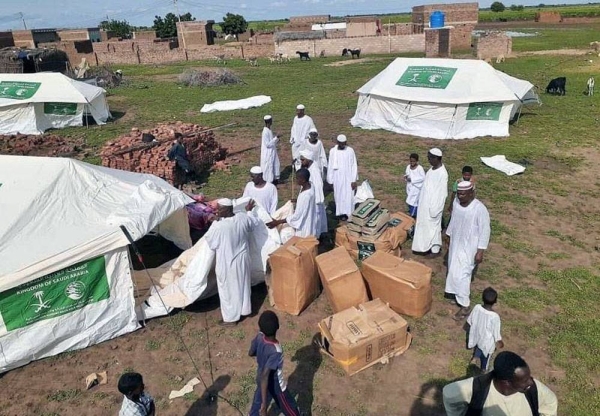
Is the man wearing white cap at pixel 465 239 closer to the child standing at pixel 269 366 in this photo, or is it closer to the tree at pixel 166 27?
the child standing at pixel 269 366

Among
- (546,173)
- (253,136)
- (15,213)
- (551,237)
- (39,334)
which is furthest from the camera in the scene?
(253,136)

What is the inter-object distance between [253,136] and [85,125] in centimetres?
739

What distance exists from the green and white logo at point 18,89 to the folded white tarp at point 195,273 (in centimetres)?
1285

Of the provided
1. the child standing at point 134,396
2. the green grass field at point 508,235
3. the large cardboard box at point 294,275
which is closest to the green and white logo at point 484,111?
the green grass field at point 508,235

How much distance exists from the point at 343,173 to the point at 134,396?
546 cm

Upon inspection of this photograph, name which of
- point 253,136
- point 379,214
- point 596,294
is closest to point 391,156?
point 253,136

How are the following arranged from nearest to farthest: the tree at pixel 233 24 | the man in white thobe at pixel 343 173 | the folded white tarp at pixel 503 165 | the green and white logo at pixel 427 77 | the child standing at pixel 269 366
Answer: the child standing at pixel 269 366, the man in white thobe at pixel 343 173, the folded white tarp at pixel 503 165, the green and white logo at pixel 427 77, the tree at pixel 233 24

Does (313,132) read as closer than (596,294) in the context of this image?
→ No

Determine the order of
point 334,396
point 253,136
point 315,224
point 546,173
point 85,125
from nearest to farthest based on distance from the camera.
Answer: point 334,396 → point 315,224 → point 546,173 → point 253,136 → point 85,125

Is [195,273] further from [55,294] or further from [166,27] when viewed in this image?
[166,27]

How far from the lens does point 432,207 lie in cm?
670

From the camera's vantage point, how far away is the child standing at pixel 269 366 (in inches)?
147

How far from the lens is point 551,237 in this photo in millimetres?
7734

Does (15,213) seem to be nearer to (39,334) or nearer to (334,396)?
(39,334)
